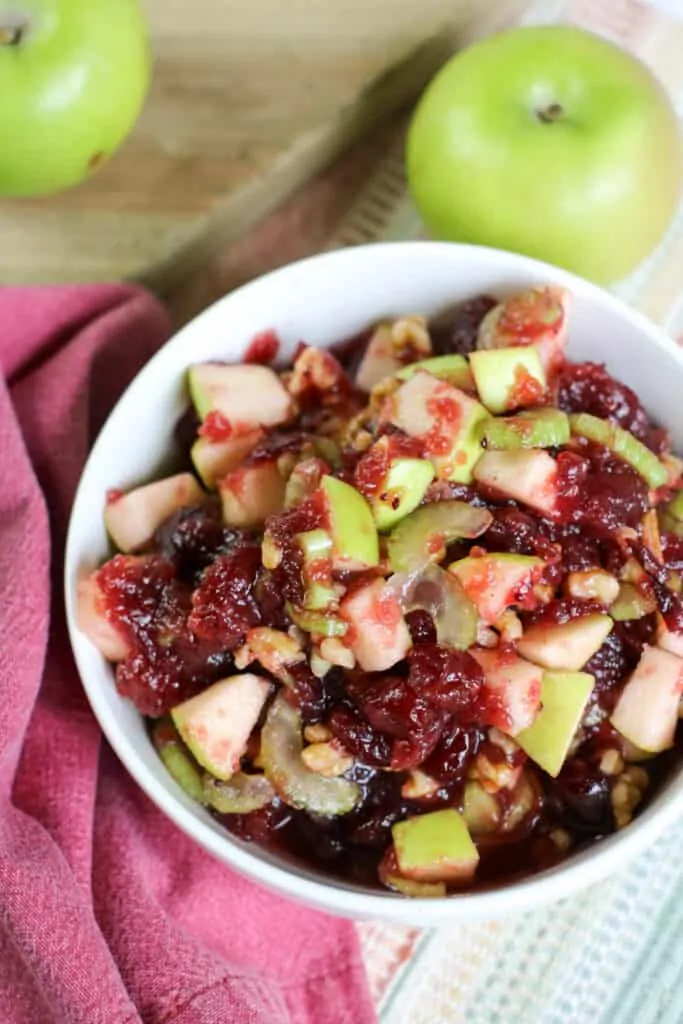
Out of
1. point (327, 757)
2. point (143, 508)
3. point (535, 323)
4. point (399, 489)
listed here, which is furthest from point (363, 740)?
point (535, 323)

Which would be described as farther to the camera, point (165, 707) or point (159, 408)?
point (159, 408)

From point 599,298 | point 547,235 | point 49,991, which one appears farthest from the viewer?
→ point 547,235

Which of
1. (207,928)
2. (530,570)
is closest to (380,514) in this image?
(530,570)

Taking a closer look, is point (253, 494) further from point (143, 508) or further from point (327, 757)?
point (327, 757)

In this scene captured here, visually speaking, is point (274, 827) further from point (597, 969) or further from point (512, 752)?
point (597, 969)

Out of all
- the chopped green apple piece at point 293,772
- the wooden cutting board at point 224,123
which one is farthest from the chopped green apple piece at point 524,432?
the wooden cutting board at point 224,123

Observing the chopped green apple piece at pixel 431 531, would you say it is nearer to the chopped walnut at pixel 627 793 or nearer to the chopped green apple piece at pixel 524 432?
the chopped green apple piece at pixel 524 432
